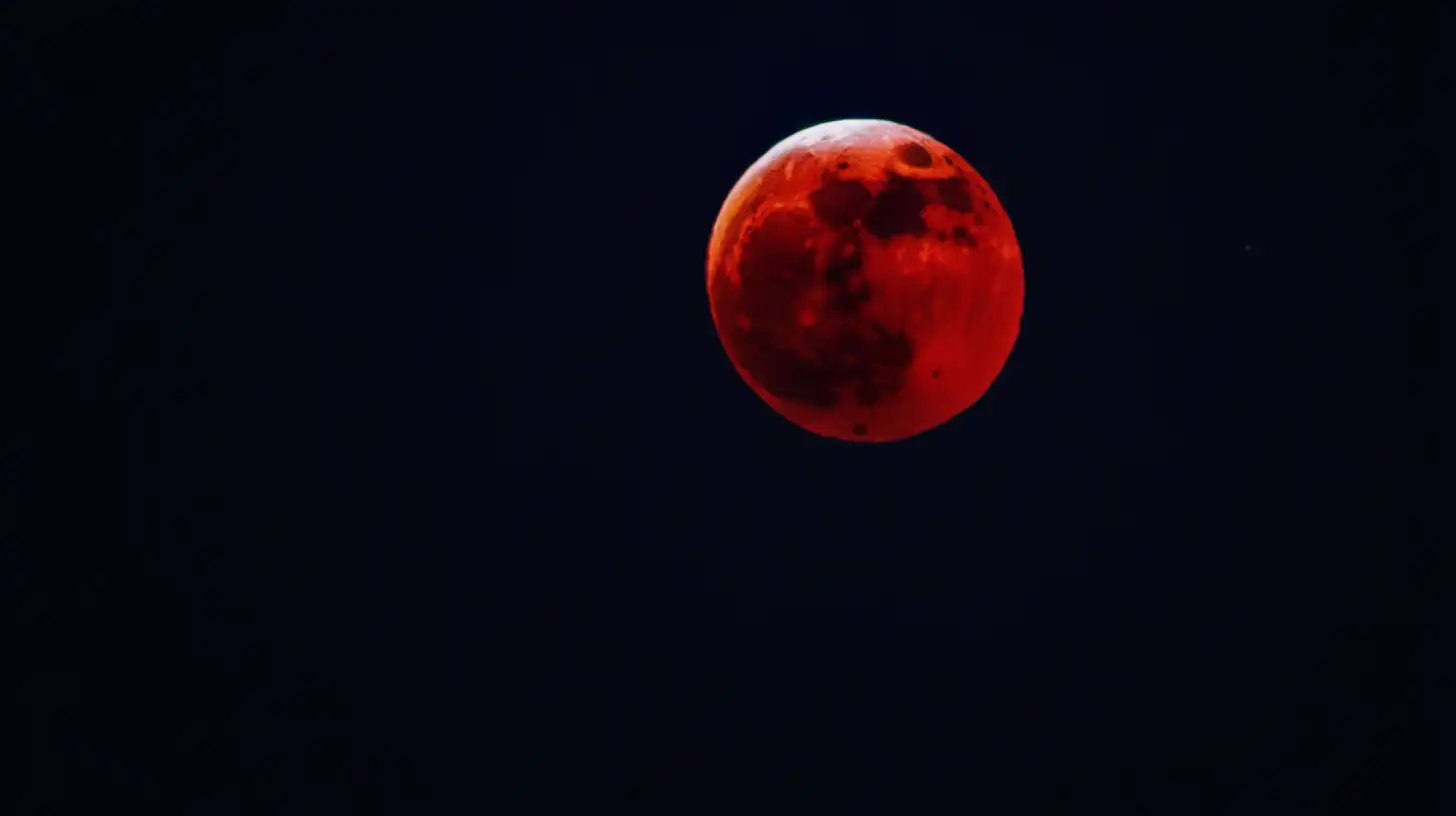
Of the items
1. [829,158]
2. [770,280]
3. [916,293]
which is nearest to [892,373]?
[916,293]

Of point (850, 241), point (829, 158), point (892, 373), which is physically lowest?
point (892, 373)

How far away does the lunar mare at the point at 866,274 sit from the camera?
225cm

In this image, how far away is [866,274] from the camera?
88.0 inches

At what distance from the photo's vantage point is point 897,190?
90.0 inches

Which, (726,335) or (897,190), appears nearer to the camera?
(897,190)

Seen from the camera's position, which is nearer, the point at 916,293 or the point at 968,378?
the point at 916,293

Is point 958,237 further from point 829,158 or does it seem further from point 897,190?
point 829,158

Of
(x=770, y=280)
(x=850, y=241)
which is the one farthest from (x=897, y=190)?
(x=770, y=280)

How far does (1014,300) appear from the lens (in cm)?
245

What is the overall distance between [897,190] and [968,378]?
1.48 feet

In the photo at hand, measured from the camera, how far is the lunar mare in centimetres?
225

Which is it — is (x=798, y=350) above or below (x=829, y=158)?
below

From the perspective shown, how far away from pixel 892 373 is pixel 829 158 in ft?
1.58

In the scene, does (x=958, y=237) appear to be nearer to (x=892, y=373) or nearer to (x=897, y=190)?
(x=897, y=190)
